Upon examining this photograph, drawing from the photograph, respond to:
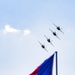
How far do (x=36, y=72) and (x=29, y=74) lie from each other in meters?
1.05

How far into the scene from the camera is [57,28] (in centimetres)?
12044

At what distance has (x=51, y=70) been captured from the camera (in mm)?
43125

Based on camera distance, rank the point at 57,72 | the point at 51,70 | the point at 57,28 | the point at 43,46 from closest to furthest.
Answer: the point at 57,72
the point at 51,70
the point at 43,46
the point at 57,28

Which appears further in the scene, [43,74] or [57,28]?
[57,28]

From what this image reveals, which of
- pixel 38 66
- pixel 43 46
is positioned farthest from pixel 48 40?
pixel 38 66

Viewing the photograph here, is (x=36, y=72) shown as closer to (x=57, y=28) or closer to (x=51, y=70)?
(x=51, y=70)

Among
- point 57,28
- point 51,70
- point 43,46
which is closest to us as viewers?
point 51,70

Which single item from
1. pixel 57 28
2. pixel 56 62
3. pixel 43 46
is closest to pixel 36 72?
pixel 56 62

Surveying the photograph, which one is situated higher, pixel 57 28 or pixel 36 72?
pixel 57 28

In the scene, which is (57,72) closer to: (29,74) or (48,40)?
(29,74)

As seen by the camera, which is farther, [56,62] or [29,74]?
[29,74]

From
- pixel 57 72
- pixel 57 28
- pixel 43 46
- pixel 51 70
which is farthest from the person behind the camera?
pixel 57 28

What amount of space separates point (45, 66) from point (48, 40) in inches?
2782

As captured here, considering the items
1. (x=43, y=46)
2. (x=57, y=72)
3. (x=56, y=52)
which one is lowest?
(x=57, y=72)
